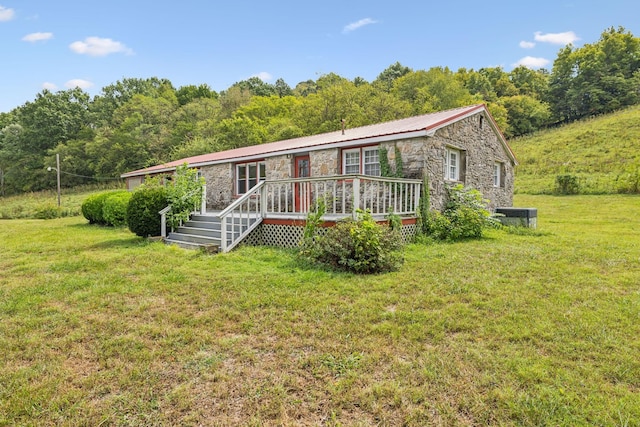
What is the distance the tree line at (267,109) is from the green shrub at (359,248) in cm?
2308

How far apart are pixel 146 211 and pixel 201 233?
187cm

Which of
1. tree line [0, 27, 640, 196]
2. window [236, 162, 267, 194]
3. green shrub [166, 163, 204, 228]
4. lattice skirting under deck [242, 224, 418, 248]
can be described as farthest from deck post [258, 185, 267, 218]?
tree line [0, 27, 640, 196]

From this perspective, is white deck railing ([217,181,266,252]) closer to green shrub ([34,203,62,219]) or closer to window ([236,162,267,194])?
window ([236,162,267,194])

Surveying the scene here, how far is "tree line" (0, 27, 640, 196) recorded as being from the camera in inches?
1216

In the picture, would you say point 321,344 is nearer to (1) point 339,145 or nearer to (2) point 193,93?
(1) point 339,145

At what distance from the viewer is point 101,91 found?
55.4 m

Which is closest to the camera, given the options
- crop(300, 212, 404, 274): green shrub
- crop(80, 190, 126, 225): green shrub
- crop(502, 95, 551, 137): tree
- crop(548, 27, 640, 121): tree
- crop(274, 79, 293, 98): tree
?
crop(300, 212, 404, 274): green shrub

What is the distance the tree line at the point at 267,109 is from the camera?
30875 millimetres

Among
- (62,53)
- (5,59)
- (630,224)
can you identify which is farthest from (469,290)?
(5,59)

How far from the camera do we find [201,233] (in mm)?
9305

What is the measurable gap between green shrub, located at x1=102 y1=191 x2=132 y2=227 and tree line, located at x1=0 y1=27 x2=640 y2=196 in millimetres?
17623

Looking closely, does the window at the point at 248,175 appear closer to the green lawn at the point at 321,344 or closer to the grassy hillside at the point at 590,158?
the green lawn at the point at 321,344

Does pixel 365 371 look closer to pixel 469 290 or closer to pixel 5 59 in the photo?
pixel 469 290

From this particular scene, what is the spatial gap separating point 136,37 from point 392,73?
37894 mm
